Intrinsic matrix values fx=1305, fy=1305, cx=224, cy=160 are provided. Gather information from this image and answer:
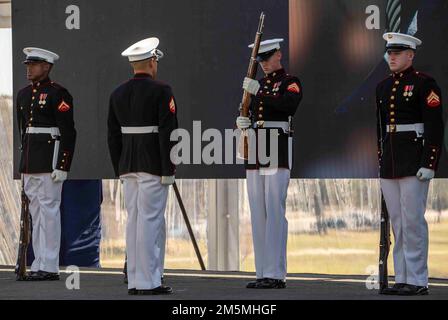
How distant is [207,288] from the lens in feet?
31.1

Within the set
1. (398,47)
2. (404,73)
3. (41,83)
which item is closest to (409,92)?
(404,73)

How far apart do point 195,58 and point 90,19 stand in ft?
3.63

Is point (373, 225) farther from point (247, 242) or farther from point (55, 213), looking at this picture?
point (55, 213)

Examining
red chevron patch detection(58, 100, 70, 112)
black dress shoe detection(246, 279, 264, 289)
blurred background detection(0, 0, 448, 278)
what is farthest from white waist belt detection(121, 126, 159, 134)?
blurred background detection(0, 0, 448, 278)

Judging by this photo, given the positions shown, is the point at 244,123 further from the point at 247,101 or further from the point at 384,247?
the point at 384,247

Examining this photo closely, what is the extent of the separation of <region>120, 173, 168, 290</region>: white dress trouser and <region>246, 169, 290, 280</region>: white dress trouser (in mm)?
863

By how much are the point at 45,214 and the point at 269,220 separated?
6.64 feet

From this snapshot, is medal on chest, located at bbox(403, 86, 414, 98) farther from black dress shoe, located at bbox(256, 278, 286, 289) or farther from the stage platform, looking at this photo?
black dress shoe, located at bbox(256, 278, 286, 289)

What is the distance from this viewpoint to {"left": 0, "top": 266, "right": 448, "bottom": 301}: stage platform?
8695 millimetres

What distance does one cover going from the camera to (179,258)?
40.7ft

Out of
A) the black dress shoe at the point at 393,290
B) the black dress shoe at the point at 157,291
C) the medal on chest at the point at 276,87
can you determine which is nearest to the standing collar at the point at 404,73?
the medal on chest at the point at 276,87

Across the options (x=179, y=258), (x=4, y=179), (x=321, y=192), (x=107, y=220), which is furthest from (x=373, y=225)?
(x=4, y=179)
